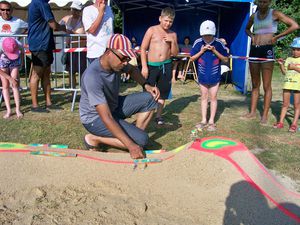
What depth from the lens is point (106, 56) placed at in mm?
3312

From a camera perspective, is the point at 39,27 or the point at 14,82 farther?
the point at 39,27

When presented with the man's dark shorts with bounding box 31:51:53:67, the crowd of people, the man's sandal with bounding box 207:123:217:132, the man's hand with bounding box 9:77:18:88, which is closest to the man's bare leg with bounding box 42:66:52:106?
the crowd of people

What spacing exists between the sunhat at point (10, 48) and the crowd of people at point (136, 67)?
1cm

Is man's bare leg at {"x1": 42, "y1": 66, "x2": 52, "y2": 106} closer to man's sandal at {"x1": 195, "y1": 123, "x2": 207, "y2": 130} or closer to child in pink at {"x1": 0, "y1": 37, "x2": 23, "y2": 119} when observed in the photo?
child in pink at {"x1": 0, "y1": 37, "x2": 23, "y2": 119}

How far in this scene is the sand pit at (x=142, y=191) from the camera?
253cm

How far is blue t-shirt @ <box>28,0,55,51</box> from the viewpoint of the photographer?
5062 mm

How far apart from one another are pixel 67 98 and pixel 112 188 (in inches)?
166

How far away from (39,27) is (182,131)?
269 centimetres

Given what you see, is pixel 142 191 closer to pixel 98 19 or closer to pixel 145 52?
pixel 145 52

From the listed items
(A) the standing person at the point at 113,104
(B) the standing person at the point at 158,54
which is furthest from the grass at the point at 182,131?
(B) the standing person at the point at 158,54

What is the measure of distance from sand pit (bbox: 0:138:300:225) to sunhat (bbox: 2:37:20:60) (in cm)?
211

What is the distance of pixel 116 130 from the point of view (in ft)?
10.6

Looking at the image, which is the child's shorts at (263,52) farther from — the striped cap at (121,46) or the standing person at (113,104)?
the striped cap at (121,46)

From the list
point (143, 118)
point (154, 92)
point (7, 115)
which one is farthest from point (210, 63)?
point (7, 115)
